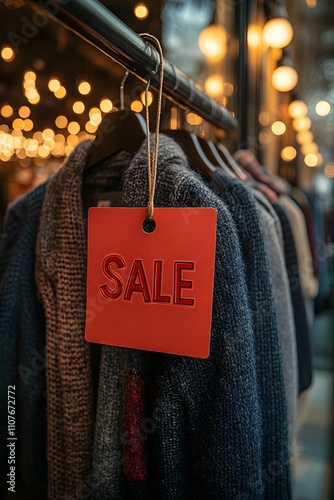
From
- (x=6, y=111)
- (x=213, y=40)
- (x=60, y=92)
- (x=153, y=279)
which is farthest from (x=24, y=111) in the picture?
(x=213, y=40)

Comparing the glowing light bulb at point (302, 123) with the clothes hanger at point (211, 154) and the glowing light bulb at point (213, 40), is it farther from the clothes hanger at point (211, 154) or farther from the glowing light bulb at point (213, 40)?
the clothes hanger at point (211, 154)

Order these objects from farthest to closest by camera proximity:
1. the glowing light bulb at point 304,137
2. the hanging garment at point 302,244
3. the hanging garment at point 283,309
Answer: the glowing light bulb at point 304,137 → the hanging garment at point 302,244 → the hanging garment at point 283,309

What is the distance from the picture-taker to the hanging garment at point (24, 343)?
604mm

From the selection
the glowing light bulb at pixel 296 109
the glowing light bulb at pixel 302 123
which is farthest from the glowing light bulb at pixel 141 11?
the glowing light bulb at pixel 302 123

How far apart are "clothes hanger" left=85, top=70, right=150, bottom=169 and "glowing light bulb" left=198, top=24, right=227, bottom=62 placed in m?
1.29

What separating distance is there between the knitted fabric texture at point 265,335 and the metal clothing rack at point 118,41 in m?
0.16

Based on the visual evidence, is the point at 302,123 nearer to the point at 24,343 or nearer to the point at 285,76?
the point at 285,76

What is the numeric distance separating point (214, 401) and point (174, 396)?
5 centimetres

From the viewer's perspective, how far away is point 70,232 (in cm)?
58

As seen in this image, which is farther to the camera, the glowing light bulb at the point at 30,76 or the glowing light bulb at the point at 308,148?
the glowing light bulb at the point at 308,148

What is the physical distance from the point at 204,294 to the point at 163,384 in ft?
0.41

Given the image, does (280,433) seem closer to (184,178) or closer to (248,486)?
(248,486)

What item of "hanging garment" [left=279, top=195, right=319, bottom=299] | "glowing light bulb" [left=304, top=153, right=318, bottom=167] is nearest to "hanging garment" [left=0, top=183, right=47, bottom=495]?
"hanging garment" [left=279, top=195, right=319, bottom=299]

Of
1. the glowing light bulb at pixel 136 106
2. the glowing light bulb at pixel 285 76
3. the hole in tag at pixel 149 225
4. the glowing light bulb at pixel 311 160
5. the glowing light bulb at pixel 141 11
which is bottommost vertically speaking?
the hole in tag at pixel 149 225
